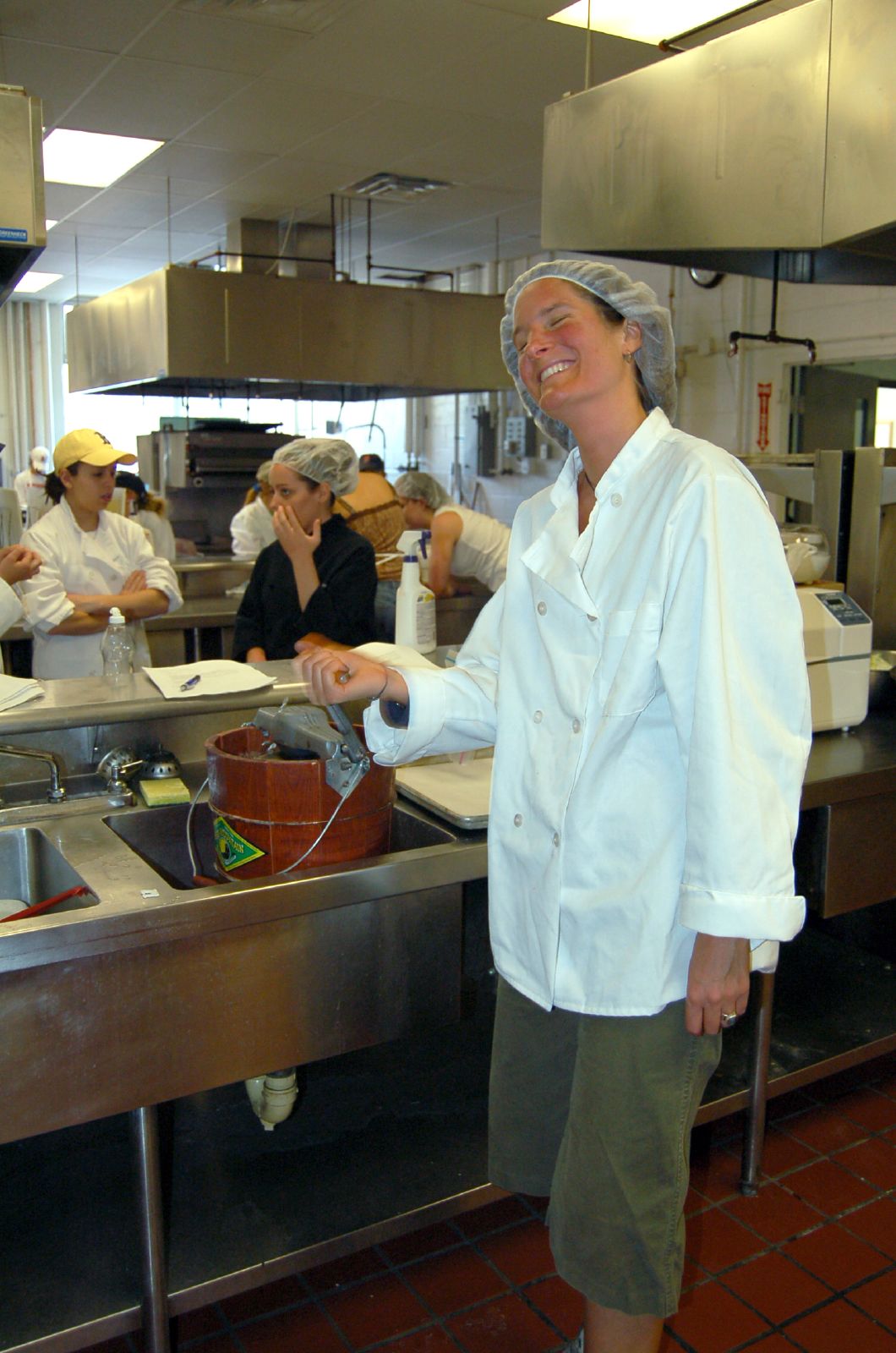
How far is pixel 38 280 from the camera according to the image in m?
10.0

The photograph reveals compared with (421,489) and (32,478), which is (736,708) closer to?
(421,489)

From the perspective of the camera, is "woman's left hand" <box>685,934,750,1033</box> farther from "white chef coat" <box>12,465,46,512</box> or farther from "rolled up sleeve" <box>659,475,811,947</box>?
"white chef coat" <box>12,465,46,512</box>

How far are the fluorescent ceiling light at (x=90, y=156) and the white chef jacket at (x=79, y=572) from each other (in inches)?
104

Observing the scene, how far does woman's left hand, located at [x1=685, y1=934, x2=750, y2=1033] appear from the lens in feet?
4.30

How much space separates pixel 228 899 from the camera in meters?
1.61

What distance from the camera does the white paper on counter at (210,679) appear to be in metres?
2.33

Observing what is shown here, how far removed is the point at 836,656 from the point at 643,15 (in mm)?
2881

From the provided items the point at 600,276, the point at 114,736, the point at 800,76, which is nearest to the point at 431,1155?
the point at 114,736

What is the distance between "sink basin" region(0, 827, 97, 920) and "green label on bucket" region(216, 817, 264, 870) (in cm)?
29

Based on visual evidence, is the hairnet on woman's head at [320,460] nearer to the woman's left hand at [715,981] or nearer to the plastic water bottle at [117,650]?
the plastic water bottle at [117,650]

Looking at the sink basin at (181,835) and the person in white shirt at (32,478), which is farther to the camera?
the person in white shirt at (32,478)

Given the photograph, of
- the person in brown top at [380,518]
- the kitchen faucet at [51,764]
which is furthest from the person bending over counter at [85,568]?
the kitchen faucet at [51,764]

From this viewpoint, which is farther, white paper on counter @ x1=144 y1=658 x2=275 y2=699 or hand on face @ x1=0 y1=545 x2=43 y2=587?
hand on face @ x1=0 y1=545 x2=43 y2=587

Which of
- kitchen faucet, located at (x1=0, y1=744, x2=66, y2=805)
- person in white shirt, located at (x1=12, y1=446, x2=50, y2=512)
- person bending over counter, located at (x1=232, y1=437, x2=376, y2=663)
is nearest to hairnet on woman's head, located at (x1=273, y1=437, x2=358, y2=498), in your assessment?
person bending over counter, located at (x1=232, y1=437, x2=376, y2=663)
